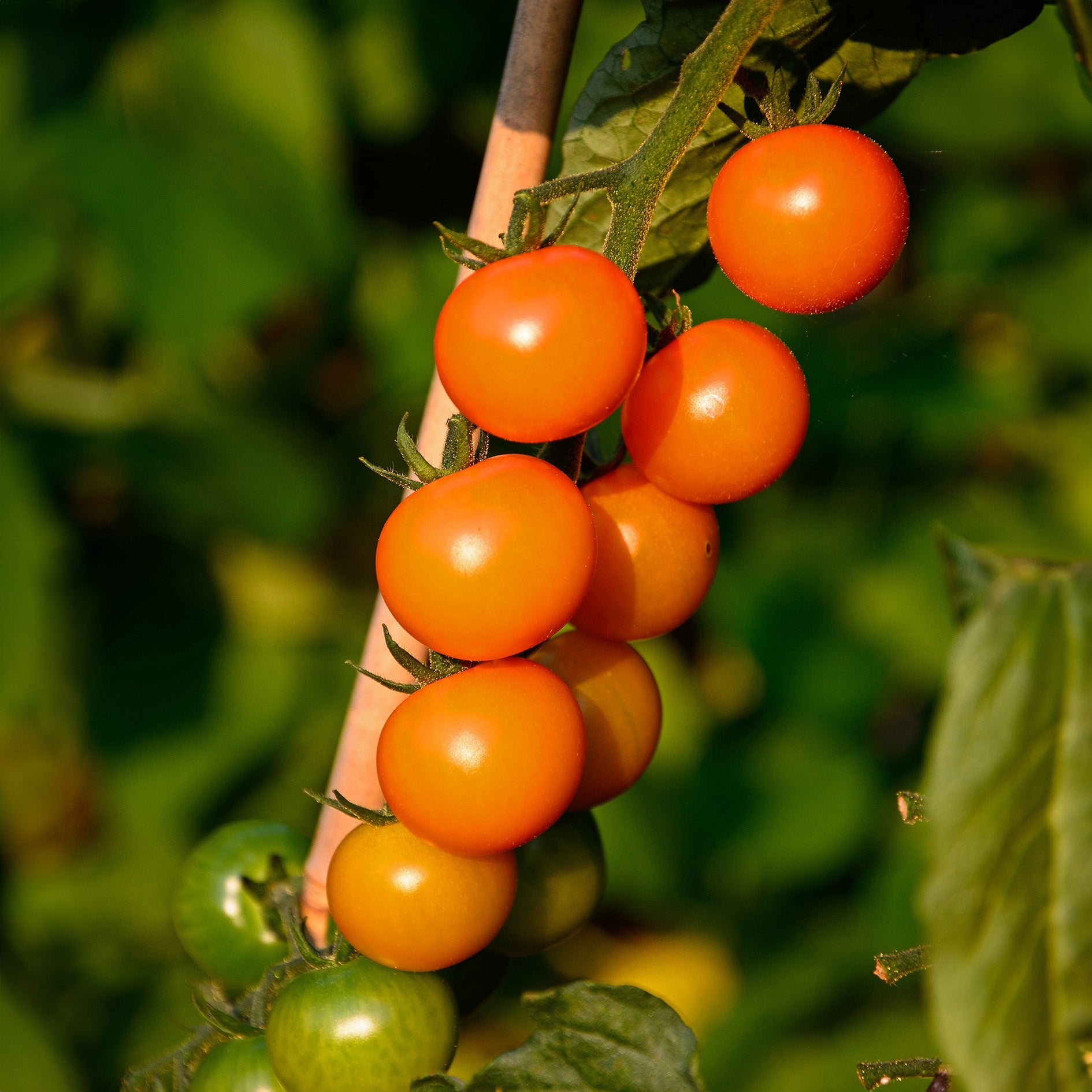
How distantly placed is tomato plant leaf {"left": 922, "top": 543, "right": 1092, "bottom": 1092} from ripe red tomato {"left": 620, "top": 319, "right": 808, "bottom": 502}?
0.11 m

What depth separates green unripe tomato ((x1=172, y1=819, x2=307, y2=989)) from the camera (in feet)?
1.42

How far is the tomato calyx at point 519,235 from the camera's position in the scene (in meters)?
0.29

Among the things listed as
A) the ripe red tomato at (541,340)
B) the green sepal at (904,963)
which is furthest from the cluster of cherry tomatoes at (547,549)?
the green sepal at (904,963)

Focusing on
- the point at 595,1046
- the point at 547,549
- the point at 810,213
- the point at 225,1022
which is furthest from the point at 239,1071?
the point at 810,213

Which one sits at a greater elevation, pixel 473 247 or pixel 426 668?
pixel 473 247

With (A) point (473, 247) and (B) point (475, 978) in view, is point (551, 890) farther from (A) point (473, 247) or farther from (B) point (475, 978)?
(A) point (473, 247)

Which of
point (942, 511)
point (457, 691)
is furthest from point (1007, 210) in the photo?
point (457, 691)

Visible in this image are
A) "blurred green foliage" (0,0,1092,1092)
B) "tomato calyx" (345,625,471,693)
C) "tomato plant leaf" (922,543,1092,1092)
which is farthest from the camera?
"blurred green foliage" (0,0,1092,1092)

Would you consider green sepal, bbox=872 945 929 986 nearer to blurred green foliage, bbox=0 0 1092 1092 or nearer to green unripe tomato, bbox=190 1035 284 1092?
green unripe tomato, bbox=190 1035 284 1092

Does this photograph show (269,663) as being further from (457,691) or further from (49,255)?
(457,691)

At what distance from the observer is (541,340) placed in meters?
0.28

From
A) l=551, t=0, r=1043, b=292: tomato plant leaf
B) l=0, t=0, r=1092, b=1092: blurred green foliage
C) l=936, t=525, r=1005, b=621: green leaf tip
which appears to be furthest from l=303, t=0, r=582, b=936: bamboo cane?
l=0, t=0, r=1092, b=1092: blurred green foliage

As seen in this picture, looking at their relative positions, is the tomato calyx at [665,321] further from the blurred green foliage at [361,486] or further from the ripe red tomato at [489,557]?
the blurred green foliage at [361,486]

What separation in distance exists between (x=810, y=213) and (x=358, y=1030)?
0.94 ft
